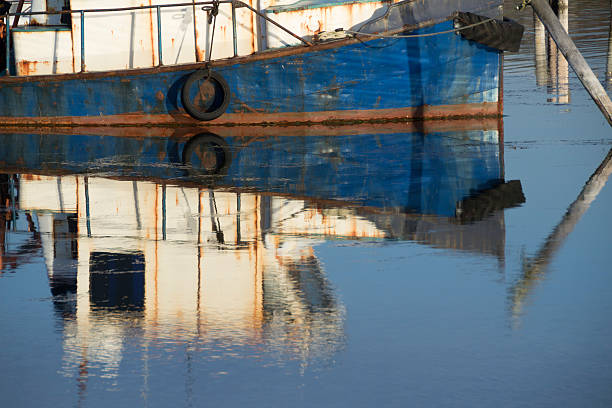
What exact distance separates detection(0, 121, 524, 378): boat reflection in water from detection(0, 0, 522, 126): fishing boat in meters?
0.64

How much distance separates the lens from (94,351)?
5262 millimetres

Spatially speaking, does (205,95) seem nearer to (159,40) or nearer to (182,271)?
(159,40)

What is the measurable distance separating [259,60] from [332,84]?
122 centimetres

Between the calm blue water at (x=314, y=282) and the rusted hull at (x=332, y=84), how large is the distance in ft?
10.3

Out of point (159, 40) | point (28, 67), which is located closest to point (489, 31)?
point (159, 40)

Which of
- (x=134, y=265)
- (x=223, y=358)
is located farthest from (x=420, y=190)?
(x=223, y=358)

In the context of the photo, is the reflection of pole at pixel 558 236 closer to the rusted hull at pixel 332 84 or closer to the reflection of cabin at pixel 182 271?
the reflection of cabin at pixel 182 271

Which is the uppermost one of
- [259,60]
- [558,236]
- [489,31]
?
[489,31]

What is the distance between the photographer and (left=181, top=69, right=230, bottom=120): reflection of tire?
51.8 feet

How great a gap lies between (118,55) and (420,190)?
27.4 feet

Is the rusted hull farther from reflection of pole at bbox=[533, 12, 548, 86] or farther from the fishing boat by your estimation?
reflection of pole at bbox=[533, 12, 548, 86]

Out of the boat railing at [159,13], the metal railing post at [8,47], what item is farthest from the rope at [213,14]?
the metal railing post at [8,47]

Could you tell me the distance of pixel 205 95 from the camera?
16000 mm

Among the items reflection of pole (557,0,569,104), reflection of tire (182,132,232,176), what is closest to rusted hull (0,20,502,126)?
reflection of tire (182,132,232,176)
